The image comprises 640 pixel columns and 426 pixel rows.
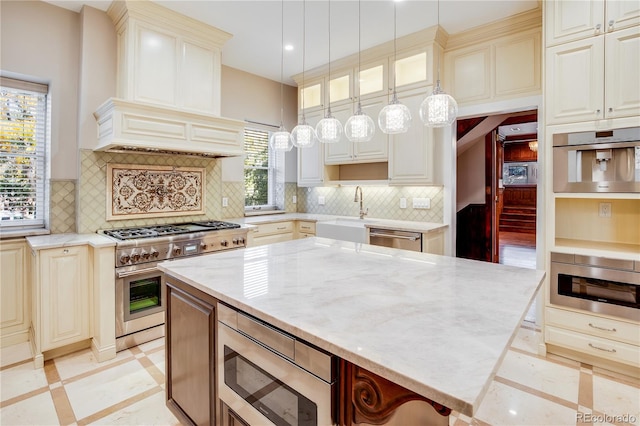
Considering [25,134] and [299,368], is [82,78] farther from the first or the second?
[299,368]

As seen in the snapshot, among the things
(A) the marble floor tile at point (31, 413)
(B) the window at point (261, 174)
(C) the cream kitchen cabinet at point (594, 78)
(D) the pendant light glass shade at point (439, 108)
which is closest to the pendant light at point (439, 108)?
(D) the pendant light glass shade at point (439, 108)

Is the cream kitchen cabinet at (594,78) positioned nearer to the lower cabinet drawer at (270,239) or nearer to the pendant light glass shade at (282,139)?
the pendant light glass shade at (282,139)

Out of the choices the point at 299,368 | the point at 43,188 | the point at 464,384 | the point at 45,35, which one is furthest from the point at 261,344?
the point at 45,35

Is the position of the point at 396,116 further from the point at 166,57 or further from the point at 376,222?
the point at 166,57

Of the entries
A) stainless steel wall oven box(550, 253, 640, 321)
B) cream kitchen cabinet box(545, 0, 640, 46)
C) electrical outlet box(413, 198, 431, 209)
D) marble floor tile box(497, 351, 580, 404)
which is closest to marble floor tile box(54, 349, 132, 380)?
marble floor tile box(497, 351, 580, 404)

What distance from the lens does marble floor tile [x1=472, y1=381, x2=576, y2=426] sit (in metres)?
1.94

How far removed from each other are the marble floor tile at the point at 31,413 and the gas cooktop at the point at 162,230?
1.19 metres

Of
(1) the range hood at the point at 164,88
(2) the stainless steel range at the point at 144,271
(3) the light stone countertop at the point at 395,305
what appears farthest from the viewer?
(1) the range hood at the point at 164,88

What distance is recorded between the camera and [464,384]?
73 cm

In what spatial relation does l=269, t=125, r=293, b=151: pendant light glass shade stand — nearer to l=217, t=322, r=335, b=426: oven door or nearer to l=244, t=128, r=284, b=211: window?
Result: l=217, t=322, r=335, b=426: oven door

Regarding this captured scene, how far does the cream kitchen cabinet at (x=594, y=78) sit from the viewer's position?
2346mm

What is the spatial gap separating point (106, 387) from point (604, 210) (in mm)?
4161

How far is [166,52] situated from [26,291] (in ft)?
8.40

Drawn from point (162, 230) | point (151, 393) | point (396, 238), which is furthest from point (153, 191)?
point (396, 238)
